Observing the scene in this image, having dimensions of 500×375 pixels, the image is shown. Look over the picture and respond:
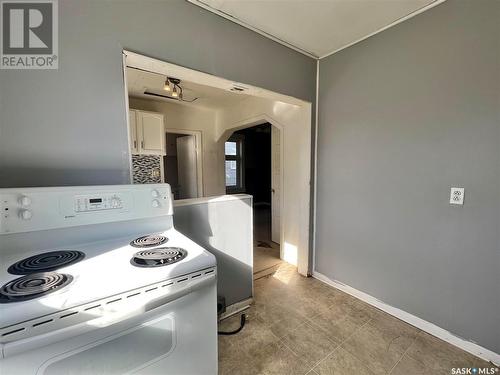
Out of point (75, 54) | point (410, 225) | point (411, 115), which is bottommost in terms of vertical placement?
point (410, 225)

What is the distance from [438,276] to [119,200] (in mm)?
2242

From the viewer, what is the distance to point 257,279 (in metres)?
2.54

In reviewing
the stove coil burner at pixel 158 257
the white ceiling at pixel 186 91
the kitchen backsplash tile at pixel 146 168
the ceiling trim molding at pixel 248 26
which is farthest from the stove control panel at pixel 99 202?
the kitchen backsplash tile at pixel 146 168

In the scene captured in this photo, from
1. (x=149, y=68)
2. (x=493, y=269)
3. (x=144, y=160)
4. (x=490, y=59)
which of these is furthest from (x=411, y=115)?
(x=144, y=160)

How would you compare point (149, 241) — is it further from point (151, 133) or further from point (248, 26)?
point (151, 133)

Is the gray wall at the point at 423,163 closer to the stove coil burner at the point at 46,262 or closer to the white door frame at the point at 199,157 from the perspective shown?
the stove coil burner at the point at 46,262

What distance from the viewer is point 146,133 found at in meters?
3.11

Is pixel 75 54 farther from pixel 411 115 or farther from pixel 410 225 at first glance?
pixel 410 225

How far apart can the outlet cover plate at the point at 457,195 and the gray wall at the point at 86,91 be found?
1986mm

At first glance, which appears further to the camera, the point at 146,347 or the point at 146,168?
Answer: the point at 146,168

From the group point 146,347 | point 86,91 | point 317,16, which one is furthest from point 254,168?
point 146,347

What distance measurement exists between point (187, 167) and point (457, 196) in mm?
3956

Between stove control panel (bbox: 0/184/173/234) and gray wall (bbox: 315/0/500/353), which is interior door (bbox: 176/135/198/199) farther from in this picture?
stove control panel (bbox: 0/184/173/234)

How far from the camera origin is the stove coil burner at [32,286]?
662 millimetres
